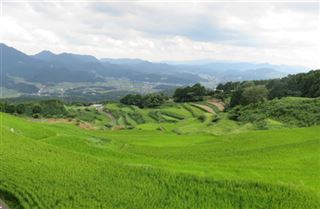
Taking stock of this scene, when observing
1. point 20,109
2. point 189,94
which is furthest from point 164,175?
point 189,94

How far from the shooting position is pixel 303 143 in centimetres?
2286

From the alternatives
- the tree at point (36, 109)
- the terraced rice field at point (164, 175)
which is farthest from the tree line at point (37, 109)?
the terraced rice field at point (164, 175)

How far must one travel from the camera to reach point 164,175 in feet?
59.1

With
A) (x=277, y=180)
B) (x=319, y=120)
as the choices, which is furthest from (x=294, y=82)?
(x=277, y=180)

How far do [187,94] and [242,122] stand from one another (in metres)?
74.2

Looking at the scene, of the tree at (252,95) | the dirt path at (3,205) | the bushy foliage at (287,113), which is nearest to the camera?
the dirt path at (3,205)

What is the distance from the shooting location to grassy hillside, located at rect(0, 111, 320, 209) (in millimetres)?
16094

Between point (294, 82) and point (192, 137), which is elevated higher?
point (294, 82)

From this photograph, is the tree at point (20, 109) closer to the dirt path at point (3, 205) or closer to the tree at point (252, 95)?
the tree at point (252, 95)

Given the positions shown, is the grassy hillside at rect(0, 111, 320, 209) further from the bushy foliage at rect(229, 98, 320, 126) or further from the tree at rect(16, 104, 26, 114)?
the tree at rect(16, 104, 26, 114)

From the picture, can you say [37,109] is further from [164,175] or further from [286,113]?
[164,175]

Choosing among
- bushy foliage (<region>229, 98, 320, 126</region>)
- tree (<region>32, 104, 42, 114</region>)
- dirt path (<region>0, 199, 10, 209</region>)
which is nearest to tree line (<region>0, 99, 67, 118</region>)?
tree (<region>32, 104, 42, 114</region>)

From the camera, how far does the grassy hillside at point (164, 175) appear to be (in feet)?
52.8

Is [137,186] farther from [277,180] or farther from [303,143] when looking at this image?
[303,143]
